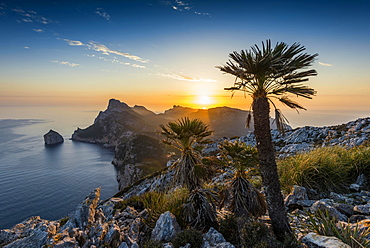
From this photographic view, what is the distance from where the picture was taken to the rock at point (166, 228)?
5.59 meters

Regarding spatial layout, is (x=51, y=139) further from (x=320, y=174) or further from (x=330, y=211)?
(x=330, y=211)

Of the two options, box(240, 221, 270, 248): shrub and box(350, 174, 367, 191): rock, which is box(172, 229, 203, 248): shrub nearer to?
box(240, 221, 270, 248): shrub

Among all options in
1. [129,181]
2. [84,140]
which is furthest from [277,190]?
[84,140]

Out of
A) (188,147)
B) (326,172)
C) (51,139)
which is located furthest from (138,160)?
(51,139)

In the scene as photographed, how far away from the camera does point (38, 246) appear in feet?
19.2

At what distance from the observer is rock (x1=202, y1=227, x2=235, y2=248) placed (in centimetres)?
500

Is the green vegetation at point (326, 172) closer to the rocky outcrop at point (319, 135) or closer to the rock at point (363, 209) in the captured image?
the rock at point (363, 209)

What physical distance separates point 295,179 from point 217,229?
18.4ft

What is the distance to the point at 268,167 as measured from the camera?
5289mm

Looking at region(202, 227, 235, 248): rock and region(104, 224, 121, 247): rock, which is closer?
region(202, 227, 235, 248): rock

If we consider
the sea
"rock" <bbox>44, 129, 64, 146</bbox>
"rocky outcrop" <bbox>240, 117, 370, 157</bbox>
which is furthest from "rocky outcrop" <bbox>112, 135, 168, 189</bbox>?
"rock" <bbox>44, 129, 64, 146</bbox>

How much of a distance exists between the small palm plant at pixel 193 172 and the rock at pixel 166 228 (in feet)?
1.97

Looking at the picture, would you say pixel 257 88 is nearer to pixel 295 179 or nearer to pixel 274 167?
pixel 274 167

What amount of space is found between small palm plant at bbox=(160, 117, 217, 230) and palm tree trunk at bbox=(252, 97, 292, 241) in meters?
2.03
